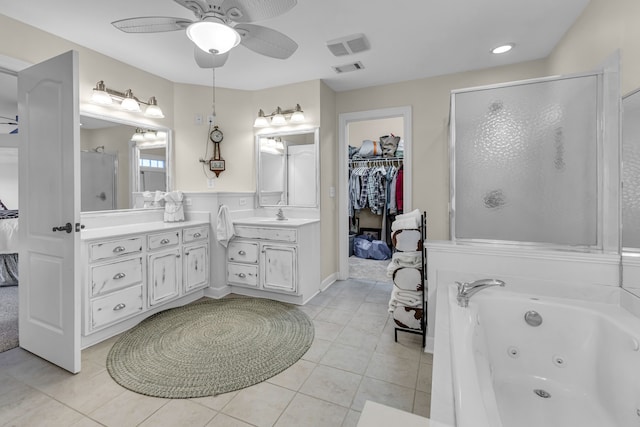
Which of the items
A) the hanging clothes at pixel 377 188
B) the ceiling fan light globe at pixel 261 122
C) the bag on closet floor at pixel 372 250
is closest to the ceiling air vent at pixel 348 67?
the ceiling fan light globe at pixel 261 122

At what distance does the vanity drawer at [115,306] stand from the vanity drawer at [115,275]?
0.06m

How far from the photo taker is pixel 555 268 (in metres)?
1.82

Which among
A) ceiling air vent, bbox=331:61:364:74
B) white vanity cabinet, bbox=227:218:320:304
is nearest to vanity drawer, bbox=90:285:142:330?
white vanity cabinet, bbox=227:218:320:304

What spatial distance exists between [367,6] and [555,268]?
2.18 metres

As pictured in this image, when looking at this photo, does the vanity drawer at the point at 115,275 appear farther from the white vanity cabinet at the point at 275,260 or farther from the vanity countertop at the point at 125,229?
the white vanity cabinet at the point at 275,260

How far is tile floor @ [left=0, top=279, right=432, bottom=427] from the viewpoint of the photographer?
152 centimetres

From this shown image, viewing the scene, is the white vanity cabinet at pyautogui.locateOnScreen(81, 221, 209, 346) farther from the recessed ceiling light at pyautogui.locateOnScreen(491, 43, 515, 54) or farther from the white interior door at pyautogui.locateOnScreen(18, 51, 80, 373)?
the recessed ceiling light at pyautogui.locateOnScreen(491, 43, 515, 54)

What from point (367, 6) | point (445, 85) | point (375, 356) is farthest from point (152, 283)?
point (445, 85)

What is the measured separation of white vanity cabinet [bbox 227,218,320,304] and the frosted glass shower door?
154 cm

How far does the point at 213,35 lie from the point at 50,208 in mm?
1598

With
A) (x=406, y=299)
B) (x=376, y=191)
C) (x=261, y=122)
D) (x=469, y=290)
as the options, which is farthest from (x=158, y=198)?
(x=376, y=191)

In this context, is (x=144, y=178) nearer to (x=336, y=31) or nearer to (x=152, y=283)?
(x=152, y=283)

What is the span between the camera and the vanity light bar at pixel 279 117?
3379mm

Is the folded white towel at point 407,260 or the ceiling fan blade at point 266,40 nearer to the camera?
the ceiling fan blade at point 266,40
